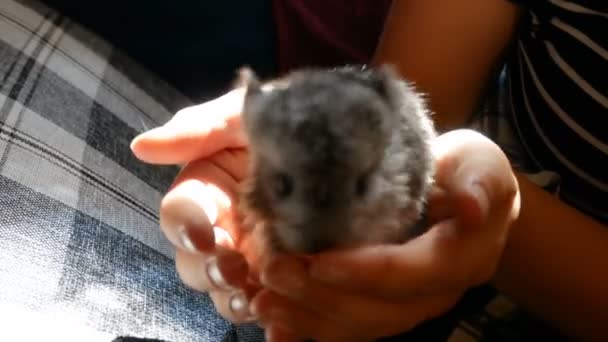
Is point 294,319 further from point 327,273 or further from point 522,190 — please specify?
point 522,190

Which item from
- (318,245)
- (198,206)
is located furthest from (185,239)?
(318,245)

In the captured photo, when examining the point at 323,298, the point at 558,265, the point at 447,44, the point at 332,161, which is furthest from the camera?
the point at 447,44

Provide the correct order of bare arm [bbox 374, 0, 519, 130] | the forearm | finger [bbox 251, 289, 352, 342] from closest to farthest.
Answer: finger [bbox 251, 289, 352, 342] → the forearm → bare arm [bbox 374, 0, 519, 130]

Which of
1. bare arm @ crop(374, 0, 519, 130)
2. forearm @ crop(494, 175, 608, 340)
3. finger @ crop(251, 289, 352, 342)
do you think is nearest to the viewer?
finger @ crop(251, 289, 352, 342)

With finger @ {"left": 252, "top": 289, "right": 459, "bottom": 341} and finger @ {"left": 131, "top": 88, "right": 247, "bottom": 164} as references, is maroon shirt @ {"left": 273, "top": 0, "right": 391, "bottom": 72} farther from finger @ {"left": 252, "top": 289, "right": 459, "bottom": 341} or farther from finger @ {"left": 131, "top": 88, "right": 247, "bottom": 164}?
finger @ {"left": 252, "top": 289, "right": 459, "bottom": 341}

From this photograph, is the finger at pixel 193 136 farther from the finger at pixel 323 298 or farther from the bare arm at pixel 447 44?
the bare arm at pixel 447 44

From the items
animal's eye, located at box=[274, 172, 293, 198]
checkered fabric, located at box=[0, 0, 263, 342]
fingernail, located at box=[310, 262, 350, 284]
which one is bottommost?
checkered fabric, located at box=[0, 0, 263, 342]

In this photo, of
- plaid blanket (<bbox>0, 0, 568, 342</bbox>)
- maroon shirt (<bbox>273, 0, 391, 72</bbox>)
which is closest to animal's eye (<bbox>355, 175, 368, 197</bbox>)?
plaid blanket (<bbox>0, 0, 568, 342</bbox>)
